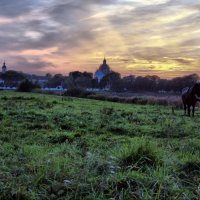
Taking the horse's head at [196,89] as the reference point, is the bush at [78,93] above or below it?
below

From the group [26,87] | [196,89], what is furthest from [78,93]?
[196,89]

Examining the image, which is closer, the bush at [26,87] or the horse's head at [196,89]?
the horse's head at [196,89]

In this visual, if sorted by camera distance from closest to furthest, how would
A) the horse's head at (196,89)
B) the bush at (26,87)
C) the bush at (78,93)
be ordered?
1. the horse's head at (196,89)
2. the bush at (78,93)
3. the bush at (26,87)

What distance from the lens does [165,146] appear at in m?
9.94

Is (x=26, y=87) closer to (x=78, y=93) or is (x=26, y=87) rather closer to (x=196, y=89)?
(x=78, y=93)

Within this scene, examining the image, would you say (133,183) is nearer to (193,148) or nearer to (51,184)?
(51,184)

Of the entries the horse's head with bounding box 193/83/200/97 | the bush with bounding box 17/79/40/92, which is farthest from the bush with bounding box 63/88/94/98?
the horse's head with bounding box 193/83/200/97

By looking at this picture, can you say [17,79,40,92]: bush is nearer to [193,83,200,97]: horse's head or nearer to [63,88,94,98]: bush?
[63,88,94,98]: bush

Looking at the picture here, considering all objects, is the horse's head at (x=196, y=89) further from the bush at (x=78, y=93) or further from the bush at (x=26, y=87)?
the bush at (x=26, y=87)

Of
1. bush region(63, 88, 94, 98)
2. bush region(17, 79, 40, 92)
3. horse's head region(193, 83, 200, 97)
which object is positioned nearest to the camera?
horse's head region(193, 83, 200, 97)

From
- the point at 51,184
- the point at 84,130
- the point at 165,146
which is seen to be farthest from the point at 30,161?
the point at 84,130

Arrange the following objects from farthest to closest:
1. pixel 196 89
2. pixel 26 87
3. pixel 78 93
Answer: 1. pixel 26 87
2. pixel 78 93
3. pixel 196 89

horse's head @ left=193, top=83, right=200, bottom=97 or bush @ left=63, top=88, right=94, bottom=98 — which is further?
bush @ left=63, top=88, right=94, bottom=98

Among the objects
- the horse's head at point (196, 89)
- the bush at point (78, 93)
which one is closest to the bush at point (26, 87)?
the bush at point (78, 93)
